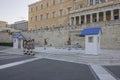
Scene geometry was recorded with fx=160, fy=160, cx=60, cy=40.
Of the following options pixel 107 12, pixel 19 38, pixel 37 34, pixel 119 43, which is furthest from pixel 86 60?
pixel 37 34

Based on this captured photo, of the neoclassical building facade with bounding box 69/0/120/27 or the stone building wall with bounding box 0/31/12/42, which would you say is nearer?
the neoclassical building facade with bounding box 69/0/120/27

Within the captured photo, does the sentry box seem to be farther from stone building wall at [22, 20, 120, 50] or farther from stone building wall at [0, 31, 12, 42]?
stone building wall at [0, 31, 12, 42]

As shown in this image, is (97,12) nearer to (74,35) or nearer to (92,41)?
(74,35)

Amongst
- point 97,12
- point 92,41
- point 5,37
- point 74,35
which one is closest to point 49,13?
point 5,37

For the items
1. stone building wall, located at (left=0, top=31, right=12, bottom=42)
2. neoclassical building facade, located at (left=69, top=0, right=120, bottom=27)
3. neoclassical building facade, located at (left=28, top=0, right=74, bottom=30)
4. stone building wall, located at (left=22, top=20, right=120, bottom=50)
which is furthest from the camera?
neoclassical building facade, located at (left=28, top=0, right=74, bottom=30)

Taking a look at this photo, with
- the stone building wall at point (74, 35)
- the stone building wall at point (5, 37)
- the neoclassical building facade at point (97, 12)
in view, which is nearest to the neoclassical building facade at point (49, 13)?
the neoclassical building facade at point (97, 12)

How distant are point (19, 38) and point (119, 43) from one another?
19.0 m

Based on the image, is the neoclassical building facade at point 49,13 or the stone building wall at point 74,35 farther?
the neoclassical building facade at point 49,13

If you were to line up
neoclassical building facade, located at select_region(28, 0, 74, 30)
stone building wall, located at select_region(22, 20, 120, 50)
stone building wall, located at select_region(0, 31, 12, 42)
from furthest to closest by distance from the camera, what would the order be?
neoclassical building facade, located at select_region(28, 0, 74, 30) < stone building wall, located at select_region(0, 31, 12, 42) < stone building wall, located at select_region(22, 20, 120, 50)

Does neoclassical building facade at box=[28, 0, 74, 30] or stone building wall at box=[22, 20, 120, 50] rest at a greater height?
neoclassical building facade at box=[28, 0, 74, 30]

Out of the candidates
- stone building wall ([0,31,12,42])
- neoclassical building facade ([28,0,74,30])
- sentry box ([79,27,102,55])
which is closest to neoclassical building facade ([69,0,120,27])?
neoclassical building facade ([28,0,74,30])

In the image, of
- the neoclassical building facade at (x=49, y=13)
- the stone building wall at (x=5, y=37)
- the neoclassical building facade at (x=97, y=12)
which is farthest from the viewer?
the neoclassical building facade at (x=49, y=13)

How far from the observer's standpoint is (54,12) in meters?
54.3

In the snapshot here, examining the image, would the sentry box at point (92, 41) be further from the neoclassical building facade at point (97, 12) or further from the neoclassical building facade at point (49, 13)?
the neoclassical building facade at point (49, 13)
